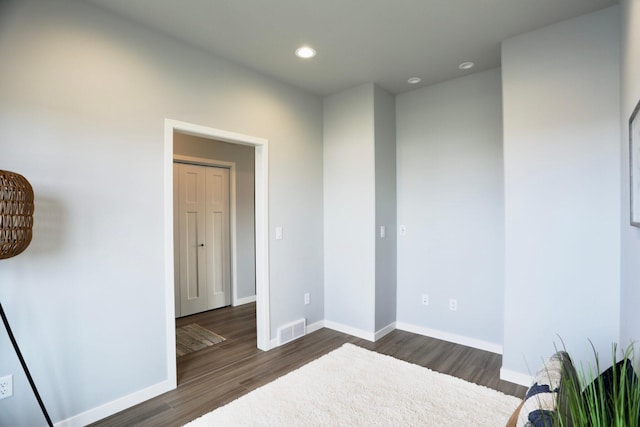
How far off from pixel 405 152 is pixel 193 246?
3078 millimetres

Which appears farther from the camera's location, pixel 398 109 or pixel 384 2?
pixel 398 109

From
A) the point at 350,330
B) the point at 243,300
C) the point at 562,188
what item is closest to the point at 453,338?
the point at 350,330

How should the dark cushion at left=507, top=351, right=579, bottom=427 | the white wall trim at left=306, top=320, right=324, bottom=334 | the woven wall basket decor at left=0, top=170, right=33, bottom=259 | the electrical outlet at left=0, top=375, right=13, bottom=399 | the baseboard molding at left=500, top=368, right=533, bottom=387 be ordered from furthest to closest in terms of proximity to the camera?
1. the white wall trim at left=306, top=320, right=324, bottom=334
2. the baseboard molding at left=500, top=368, right=533, bottom=387
3. the electrical outlet at left=0, top=375, right=13, bottom=399
4. the woven wall basket decor at left=0, top=170, right=33, bottom=259
5. the dark cushion at left=507, top=351, right=579, bottom=427

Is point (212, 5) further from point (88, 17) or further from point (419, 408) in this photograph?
point (419, 408)

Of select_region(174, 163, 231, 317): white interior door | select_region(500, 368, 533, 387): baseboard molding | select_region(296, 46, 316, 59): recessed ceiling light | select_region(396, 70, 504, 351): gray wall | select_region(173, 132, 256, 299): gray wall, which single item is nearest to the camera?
select_region(500, 368, 533, 387): baseboard molding

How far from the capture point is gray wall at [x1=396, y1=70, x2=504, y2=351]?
10.5ft

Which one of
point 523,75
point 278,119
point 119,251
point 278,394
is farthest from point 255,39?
point 278,394

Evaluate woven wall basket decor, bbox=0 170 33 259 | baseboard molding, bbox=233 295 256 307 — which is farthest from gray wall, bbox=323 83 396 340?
woven wall basket decor, bbox=0 170 33 259

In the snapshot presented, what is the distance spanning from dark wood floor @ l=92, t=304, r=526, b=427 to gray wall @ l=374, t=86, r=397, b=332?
38cm

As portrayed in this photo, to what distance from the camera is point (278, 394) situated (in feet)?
7.98

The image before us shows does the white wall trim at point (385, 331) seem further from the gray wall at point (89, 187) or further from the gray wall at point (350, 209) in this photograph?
the gray wall at point (89, 187)

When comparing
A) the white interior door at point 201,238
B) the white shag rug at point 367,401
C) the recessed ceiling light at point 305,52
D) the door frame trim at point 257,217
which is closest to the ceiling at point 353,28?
the recessed ceiling light at point 305,52

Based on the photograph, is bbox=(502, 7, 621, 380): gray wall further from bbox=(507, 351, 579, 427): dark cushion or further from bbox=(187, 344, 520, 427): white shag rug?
bbox=(507, 351, 579, 427): dark cushion

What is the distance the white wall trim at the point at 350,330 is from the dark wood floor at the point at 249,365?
7cm
